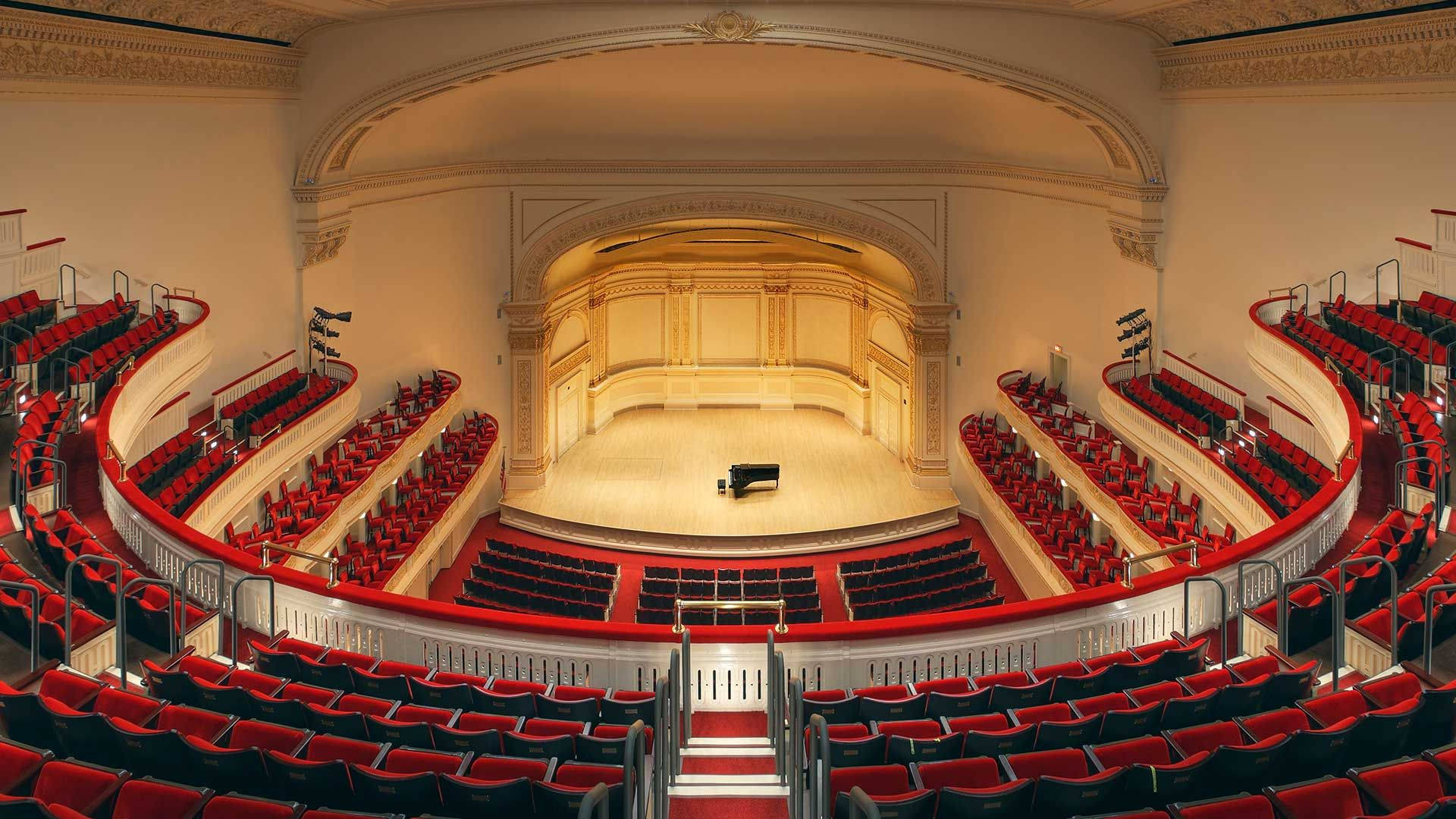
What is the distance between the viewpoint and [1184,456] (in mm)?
16547

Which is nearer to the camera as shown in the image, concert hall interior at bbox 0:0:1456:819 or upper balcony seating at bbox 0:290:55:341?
concert hall interior at bbox 0:0:1456:819

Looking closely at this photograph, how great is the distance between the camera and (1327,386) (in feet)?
45.8

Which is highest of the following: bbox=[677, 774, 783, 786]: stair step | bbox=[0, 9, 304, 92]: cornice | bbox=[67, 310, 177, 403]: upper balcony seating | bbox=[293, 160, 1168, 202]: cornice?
bbox=[0, 9, 304, 92]: cornice

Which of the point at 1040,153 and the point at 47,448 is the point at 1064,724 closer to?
the point at 47,448

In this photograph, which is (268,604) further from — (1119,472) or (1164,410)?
(1164,410)

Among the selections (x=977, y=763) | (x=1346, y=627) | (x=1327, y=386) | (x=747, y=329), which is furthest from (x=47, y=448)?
(x=747, y=329)

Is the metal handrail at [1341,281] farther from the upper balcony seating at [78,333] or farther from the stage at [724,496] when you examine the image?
the upper balcony seating at [78,333]

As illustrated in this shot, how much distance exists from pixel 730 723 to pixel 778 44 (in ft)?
44.2

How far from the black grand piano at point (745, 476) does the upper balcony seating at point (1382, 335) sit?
39.7ft

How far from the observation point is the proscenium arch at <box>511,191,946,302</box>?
84.6ft

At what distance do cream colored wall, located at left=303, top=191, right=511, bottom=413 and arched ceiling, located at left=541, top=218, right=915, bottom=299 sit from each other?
1.58m

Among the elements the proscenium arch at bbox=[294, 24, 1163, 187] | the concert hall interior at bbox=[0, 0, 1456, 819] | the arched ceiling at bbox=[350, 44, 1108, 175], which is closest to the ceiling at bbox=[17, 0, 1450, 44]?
the concert hall interior at bbox=[0, 0, 1456, 819]

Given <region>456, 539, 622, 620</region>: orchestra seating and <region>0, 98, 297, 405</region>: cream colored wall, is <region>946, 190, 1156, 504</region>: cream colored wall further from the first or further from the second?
<region>0, 98, 297, 405</region>: cream colored wall

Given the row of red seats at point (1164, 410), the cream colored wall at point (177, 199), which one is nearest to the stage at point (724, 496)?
the row of red seats at point (1164, 410)
